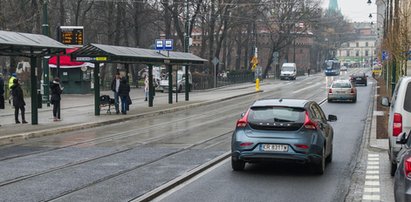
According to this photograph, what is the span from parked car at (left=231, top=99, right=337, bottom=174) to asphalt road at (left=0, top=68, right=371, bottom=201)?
14.5 inches

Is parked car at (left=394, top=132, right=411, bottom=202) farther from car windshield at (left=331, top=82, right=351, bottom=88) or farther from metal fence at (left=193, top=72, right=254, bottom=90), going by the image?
metal fence at (left=193, top=72, right=254, bottom=90)

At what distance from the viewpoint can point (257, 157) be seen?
37.3 feet

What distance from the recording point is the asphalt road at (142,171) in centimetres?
962

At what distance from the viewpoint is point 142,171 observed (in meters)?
11.9

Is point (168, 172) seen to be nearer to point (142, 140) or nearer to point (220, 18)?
point (142, 140)

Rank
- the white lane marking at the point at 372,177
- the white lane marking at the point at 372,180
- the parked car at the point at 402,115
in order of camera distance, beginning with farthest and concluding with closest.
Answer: the parked car at the point at 402,115 → the white lane marking at the point at 372,177 → the white lane marking at the point at 372,180

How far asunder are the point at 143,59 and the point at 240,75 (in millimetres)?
49765

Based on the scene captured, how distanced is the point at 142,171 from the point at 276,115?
275 centimetres

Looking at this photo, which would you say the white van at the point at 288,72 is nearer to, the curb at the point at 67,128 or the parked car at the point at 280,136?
the curb at the point at 67,128

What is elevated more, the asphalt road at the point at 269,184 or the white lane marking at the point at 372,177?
the asphalt road at the point at 269,184

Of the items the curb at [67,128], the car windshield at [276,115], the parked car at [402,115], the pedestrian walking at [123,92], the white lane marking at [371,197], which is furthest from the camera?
the pedestrian walking at [123,92]

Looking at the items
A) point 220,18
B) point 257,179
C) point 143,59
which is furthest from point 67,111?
point 220,18

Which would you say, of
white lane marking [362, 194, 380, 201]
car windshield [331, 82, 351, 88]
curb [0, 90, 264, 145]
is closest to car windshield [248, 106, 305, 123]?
white lane marking [362, 194, 380, 201]

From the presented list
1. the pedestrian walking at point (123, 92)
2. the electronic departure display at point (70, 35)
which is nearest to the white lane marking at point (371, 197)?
the pedestrian walking at point (123, 92)
